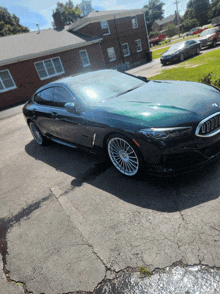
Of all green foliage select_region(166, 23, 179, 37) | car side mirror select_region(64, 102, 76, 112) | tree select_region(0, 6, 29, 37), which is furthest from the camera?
green foliage select_region(166, 23, 179, 37)

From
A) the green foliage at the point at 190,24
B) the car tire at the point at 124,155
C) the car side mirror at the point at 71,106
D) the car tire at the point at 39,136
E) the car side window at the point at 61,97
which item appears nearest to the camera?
the car tire at the point at 124,155

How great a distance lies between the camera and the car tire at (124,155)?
3020 millimetres

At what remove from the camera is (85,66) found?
22531 millimetres

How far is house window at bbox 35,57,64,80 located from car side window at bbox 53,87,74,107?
16709 mm

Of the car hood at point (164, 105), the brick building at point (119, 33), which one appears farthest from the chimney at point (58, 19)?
the car hood at point (164, 105)

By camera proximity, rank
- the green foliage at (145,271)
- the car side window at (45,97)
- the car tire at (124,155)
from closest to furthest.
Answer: the green foliage at (145,271) → the car tire at (124,155) → the car side window at (45,97)

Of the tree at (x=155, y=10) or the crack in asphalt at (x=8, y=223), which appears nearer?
the crack in asphalt at (x=8, y=223)

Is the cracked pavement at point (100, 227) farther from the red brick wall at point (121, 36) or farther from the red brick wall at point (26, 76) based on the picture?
the red brick wall at point (121, 36)

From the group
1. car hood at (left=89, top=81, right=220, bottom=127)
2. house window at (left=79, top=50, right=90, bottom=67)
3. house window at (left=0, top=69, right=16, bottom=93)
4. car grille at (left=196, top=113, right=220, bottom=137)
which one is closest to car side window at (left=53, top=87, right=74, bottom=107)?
car hood at (left=89, top=81, right=220, bottom=127)

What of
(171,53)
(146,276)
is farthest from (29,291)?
(171,53)

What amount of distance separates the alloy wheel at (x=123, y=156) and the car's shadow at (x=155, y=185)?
17 centimetres

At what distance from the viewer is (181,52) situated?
51.8ft

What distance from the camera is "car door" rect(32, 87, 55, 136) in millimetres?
4680

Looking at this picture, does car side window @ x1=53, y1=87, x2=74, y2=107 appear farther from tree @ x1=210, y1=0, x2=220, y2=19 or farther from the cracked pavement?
tree @ x1=210, y1=0, x2=220, y2=19
